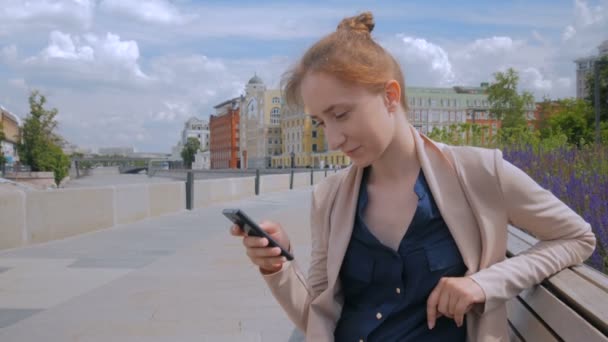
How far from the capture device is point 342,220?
6.92 ft

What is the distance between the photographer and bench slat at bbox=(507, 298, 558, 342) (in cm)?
183

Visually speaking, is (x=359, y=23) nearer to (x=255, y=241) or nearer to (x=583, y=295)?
(x=255, y=241)

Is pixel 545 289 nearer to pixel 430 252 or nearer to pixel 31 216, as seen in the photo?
pixel 430 252

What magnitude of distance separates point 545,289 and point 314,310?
0.67m

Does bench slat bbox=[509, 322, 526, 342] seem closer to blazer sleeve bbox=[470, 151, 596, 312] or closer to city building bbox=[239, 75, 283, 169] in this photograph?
blazer sleeve bbox=[470, 151, 596, 312]

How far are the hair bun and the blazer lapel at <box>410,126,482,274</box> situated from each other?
1.21ft

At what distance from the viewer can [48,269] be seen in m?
7.24

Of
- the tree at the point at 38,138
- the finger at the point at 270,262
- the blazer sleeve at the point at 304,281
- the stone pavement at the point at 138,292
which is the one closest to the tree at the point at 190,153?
the tree at the point at 38,138

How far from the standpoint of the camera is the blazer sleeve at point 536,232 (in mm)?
1859

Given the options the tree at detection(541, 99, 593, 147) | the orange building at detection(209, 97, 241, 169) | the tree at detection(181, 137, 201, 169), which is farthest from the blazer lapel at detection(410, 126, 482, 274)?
the tree at detection(181, 137, 201, 169)

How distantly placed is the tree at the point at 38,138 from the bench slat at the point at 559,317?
46.6 meters

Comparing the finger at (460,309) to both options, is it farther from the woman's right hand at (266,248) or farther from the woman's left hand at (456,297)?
the woman's right hand at (266,248)

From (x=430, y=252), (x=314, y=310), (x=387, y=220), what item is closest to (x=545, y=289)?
(x=430, y=252)

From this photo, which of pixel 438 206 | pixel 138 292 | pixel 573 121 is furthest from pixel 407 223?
pixel 573 121
